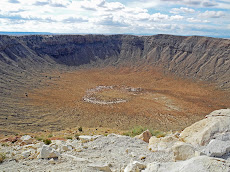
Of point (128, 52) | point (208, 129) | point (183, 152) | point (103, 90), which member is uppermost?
point (128, 52)

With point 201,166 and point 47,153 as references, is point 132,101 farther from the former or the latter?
point 201,166

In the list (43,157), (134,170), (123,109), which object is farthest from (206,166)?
(123,109)

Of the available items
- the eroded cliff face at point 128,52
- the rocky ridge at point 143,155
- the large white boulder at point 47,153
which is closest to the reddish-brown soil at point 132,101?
the eroded cliff face at point 128,52

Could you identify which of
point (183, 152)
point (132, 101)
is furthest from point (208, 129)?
point (132, 101)

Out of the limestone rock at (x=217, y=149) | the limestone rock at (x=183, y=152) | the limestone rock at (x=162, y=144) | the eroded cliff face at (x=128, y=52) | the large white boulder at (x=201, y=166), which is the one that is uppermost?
the eroded cliff face at (x=128, y=52)

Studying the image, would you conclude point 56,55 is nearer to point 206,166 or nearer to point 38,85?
point 38,85

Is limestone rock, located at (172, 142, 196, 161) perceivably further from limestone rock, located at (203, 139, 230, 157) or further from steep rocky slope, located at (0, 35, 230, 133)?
steep rocky slope, located at (0, 35, 230, 133)

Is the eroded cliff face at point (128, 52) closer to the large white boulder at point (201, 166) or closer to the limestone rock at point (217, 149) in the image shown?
the limestone rock at point (217, 149)

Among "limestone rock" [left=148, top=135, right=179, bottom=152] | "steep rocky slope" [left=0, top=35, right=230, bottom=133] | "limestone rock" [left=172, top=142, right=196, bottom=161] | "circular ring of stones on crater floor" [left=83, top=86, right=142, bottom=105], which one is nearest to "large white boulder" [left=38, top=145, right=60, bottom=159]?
"limestone rock" [left=148, top=135, right=179, bottom=152]
